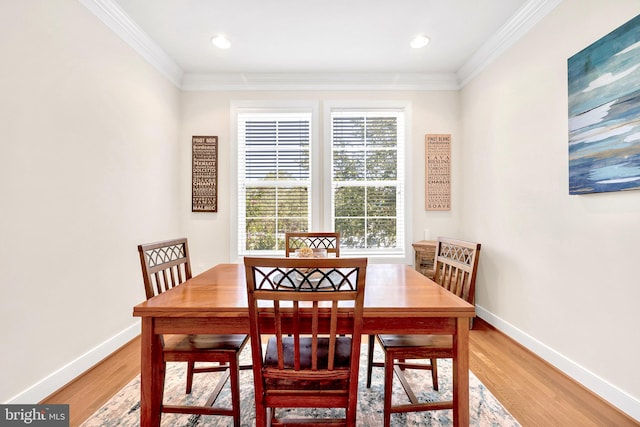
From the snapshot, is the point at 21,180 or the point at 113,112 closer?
the point at 21,180

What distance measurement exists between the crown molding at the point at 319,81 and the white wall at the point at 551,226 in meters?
0.52

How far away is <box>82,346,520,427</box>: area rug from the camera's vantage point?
1.63 m

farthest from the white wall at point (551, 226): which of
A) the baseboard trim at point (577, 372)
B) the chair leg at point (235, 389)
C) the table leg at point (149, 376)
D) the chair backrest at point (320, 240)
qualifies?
the table leg at point (149, 376)

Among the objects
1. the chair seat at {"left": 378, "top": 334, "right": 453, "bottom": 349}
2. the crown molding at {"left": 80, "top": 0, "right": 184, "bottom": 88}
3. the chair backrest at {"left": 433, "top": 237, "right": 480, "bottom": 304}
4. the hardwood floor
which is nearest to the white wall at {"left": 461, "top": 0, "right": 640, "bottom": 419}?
the hardwood floor

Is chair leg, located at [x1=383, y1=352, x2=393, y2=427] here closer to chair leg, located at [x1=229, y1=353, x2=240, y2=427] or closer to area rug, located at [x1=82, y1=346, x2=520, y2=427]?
area rug, located at [x1=82, y1=346, x2=520, y2=427]

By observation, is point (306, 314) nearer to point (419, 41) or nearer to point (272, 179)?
point (272, 179)

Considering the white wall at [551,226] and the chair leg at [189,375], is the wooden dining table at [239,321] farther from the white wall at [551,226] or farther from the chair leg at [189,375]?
the white wall at [551,226]

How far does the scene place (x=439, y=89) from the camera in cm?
358

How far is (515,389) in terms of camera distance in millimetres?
1919

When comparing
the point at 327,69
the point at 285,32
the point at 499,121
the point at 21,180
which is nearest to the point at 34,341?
the point at 21,180

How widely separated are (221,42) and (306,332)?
2842 millimetres

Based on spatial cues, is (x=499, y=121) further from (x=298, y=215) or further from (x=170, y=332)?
(x=170, y=332)

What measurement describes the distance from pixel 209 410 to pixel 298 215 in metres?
2.43

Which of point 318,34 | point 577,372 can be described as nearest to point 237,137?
point 318,34
